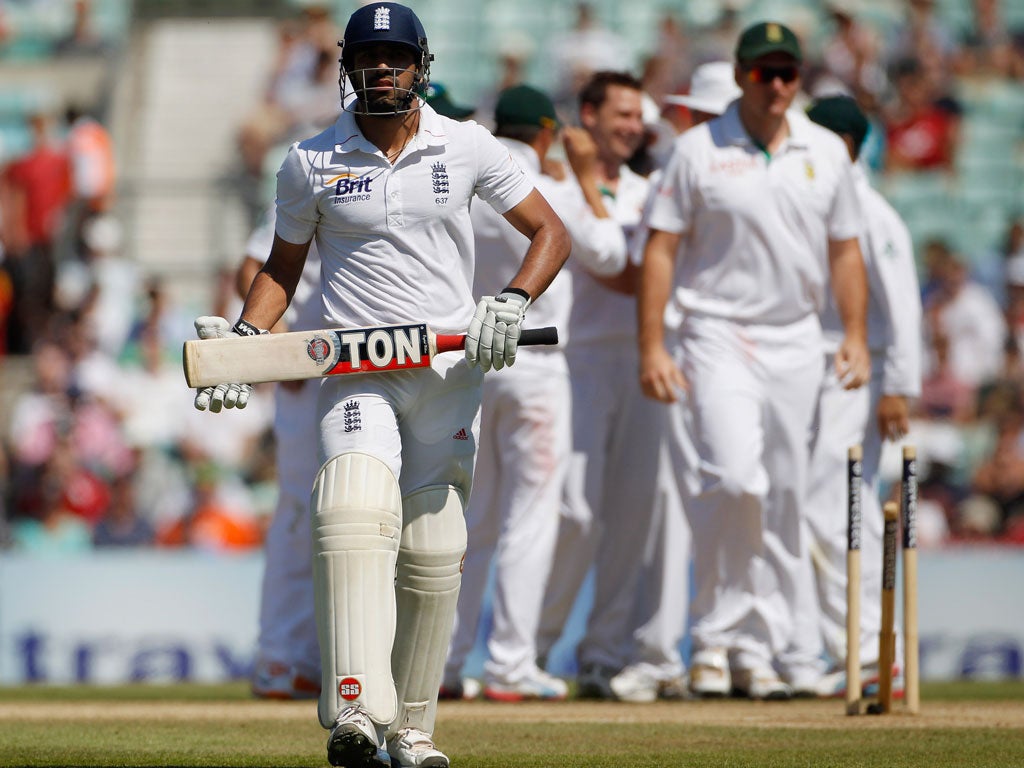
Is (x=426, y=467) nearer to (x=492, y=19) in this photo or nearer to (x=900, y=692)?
(x=900, y=692)

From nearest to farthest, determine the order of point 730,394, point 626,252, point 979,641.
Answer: point 730,394, point 626,252, point 979,641

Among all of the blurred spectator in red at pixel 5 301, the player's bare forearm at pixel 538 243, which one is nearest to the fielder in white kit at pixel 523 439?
the player's bare forearm at pixel 538 243

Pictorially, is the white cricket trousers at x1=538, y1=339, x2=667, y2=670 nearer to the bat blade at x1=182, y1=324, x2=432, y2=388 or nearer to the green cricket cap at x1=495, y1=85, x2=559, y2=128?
the green cricket cap at x1=495, y1=85, x2=559, y2=128

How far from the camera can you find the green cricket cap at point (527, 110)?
8.09 meters

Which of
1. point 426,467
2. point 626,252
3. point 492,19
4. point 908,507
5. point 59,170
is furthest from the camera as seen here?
point 492,19

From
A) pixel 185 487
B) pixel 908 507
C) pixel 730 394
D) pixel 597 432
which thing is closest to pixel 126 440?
pixel 185 487

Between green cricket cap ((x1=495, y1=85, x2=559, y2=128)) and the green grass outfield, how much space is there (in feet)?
8.32

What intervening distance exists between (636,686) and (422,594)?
2834mm

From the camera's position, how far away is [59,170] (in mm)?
16109

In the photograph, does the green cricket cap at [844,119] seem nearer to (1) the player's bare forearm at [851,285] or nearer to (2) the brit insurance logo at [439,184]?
(1) the player's bare forearm at [851,285]

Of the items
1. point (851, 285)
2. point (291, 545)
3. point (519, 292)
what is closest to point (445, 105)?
point (851, 285)

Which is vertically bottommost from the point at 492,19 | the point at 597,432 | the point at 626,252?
the point at 597,432

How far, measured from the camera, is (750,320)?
307 inches

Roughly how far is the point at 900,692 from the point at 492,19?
11.3 m
